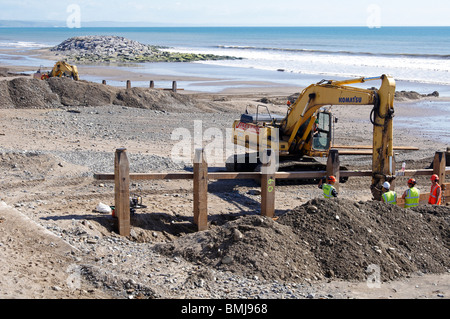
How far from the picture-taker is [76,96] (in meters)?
26.9

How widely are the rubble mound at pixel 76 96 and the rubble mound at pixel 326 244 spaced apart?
19079 millimetres

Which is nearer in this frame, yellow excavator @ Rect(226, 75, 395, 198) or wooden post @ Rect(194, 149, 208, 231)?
wooden post @ Rect(194, 149, 208, 231)

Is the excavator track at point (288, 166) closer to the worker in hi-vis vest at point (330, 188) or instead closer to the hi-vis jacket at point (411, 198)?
the worker in hi-vis vest at point (330, 188)

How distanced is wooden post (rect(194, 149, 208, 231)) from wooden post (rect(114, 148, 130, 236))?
1213mm

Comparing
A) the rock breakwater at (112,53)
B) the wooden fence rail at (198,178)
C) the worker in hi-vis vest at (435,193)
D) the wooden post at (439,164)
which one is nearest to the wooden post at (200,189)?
the wooden fence rail at (198,178)

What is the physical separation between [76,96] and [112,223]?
18.4 meters

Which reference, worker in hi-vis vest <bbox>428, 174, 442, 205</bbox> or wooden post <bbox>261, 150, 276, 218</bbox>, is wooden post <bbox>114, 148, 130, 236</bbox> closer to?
wooden post <bbox>261, 150, 276, 218</bbox>

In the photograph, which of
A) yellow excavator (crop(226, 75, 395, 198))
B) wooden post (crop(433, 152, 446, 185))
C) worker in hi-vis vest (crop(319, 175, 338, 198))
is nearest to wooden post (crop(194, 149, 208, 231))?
worker in hi-vis vest (crop(319, 175, 338, 198))

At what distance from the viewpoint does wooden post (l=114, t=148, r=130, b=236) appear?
933cm

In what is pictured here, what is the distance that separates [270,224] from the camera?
874cm

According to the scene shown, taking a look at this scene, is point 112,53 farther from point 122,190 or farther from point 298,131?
point 122,190

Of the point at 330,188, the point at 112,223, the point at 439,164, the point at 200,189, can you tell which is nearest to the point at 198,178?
the point at 200,189
